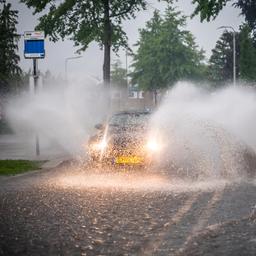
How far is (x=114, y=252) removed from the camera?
18.7 feet

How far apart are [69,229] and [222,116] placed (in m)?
13.9

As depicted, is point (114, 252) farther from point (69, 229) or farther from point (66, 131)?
point (66, 131)

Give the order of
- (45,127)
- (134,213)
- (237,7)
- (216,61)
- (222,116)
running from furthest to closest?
(216,61)
(237,7)
(45,127)
(222,116)
(134,213)

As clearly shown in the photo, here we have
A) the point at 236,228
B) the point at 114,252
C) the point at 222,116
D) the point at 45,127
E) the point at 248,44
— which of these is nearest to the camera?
the point at 114,252

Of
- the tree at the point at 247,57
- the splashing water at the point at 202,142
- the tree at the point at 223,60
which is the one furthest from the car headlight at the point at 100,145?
the tree at the point at 223,60

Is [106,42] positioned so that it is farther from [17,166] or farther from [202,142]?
[17,166]

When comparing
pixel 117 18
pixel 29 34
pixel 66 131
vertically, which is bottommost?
pixel 66 131

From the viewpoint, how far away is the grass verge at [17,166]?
13.5 metres

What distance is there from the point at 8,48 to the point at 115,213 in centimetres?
3675

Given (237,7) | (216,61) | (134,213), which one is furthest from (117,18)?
(216,61)

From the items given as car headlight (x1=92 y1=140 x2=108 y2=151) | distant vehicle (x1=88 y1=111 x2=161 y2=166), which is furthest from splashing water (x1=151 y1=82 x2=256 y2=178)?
car headlight (x1=92 y1=140 x2=108 y2=151)

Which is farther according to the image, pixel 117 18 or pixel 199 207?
pixel 117 18

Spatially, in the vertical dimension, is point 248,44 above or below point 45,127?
above

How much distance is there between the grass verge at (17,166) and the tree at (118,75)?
310 feet
